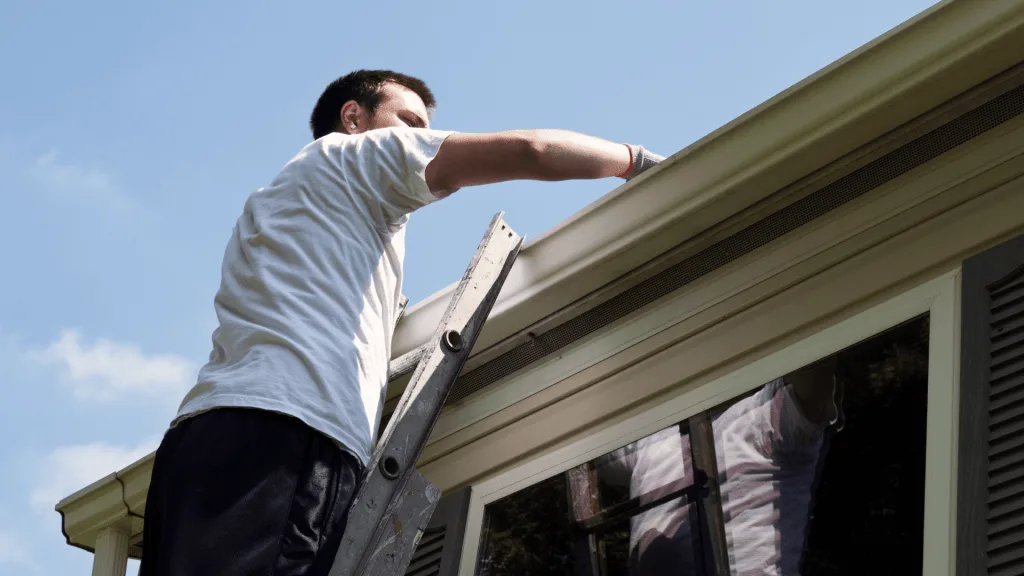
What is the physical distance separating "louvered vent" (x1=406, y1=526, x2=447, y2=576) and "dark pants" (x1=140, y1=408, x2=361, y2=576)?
882mm

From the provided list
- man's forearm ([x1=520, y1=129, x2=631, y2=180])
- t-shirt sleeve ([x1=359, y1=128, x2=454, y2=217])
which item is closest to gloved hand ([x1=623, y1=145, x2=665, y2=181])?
man's forearm ([x1=520, y1=129, x2=631, y2=180])

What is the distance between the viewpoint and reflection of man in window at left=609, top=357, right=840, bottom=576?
2.47 m

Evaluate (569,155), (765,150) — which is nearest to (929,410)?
(765,150)

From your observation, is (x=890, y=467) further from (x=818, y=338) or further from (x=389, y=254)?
(x=389, y=254)

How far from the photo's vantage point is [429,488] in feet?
7.39

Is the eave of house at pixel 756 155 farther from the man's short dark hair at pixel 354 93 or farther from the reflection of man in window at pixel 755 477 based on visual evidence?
the man's short dark hair at pixel 354 93

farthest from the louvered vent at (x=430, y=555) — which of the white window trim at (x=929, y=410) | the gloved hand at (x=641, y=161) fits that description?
the gloved hand at (x=641, y=161)

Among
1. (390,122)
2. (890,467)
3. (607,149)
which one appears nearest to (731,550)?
(890,467)

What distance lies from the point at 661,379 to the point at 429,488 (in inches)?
33.4

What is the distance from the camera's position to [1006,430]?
2193 millimetres

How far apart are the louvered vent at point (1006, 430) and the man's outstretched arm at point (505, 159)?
857 mm

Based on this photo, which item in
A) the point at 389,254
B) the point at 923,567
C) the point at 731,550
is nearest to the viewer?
the point at 923,567

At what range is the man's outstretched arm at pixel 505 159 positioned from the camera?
2.60 m

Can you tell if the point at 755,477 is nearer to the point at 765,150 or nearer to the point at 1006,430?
the point at 1006,430
